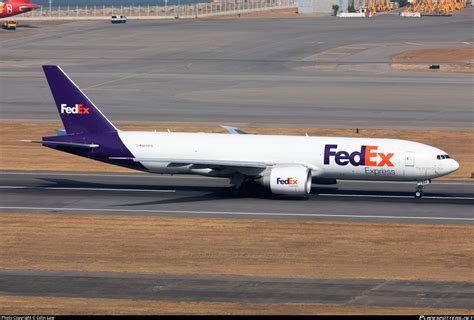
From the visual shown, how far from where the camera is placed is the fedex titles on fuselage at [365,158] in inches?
2370

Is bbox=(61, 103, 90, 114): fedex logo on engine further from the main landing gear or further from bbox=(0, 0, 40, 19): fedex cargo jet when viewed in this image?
bbox=(0, 0, 40, 19): fedex cargo jet

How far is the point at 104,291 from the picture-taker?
1601 inches

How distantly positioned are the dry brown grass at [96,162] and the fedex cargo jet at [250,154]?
9.27 m

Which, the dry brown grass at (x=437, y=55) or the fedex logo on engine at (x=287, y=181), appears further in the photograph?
the dry brown grass at (x=437, y=55)

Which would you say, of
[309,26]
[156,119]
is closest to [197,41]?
[309,26]

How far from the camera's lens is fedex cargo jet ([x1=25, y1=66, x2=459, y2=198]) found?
60156 mm

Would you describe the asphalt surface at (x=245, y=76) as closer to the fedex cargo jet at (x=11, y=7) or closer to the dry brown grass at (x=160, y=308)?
the fedex cargo jet at (x=11, y=7)

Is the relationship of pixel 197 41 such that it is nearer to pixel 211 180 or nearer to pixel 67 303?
pixel 211 180

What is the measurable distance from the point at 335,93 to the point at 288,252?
66.2 m

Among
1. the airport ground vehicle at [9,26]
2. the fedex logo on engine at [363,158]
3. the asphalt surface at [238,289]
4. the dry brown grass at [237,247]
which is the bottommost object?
the dry brown grass at [237,247]

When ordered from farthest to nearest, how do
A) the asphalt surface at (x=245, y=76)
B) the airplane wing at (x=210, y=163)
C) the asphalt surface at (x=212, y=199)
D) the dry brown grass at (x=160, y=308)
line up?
the asphalt surface at (x=245, y=76)
the airplane wing at (x=210, y=163)
the asphalt surface at (x=212, y=199)
the dry brown grass at (x=160, y=308)

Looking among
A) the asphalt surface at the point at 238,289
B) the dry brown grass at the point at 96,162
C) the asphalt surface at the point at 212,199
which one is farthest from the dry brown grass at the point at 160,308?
the dry brown grass at the point at 96,162

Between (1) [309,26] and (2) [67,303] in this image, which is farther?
(1) [309,26]

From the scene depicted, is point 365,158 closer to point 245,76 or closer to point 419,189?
point 419,189
